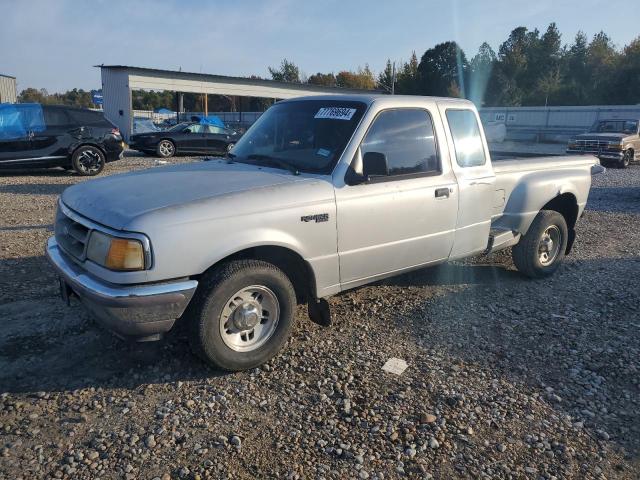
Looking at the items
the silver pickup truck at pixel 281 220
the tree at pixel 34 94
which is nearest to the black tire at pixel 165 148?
the silver pickup truck at pixel 281 220

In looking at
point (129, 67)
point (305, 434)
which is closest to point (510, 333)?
point (305, 434)

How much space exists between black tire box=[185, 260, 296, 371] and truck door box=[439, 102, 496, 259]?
189 cm

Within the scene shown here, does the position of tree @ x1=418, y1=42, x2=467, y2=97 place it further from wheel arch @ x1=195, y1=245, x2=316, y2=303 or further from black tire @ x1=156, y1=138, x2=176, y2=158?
wheel arch @ x1=195, y1=245, x2=316, y2=303

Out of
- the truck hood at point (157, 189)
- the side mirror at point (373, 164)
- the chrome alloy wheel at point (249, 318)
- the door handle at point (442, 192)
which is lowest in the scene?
the chrome alloy wheel at point (249, 318)

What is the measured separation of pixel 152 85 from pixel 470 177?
2997 centimetres

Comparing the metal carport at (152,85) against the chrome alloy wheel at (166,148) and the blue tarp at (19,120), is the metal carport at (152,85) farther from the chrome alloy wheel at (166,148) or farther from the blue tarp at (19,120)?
the blue tarp at (19,120)

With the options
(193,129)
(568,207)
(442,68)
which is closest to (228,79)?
(193,129)

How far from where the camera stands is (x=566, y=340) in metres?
4.32

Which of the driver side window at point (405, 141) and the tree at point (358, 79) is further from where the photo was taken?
the tree at point (358, 79)

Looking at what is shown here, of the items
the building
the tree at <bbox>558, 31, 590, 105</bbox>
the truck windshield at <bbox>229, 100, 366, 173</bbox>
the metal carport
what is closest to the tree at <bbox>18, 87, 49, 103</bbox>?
the building

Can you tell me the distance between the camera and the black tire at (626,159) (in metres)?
18.9

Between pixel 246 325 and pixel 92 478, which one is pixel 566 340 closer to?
pixel 246 325

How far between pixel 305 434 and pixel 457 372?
1.33 meters

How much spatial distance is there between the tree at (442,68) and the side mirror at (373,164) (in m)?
57.9
